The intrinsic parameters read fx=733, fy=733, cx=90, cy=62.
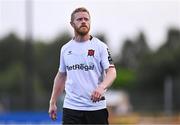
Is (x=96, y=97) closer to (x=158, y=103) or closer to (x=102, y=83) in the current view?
(x=102, y=83)

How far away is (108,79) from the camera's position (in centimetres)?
716

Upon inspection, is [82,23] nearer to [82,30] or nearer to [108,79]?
[82,30]

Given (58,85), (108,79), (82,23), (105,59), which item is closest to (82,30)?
(82,23)

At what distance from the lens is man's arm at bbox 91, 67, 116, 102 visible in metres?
7.02

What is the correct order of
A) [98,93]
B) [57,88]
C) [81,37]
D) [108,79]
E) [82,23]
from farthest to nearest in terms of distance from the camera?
[57,88], [81,37], [82,23], [108,79], [98,93]

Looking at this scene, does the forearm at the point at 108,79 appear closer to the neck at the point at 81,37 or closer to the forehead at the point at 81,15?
the neck at the point at 81,37

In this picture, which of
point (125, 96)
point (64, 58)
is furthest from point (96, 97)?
point (125, 96)

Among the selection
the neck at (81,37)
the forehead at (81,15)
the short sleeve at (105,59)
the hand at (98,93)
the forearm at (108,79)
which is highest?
the forehead at (81,15)

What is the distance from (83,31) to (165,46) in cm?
5675

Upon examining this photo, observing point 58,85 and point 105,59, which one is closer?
point 105,59

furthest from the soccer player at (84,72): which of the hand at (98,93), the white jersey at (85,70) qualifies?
the hand at (98,93)

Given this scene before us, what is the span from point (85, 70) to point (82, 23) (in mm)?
470

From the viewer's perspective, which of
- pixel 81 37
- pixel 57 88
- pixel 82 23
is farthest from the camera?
pixel 57 88

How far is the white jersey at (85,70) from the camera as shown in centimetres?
733
